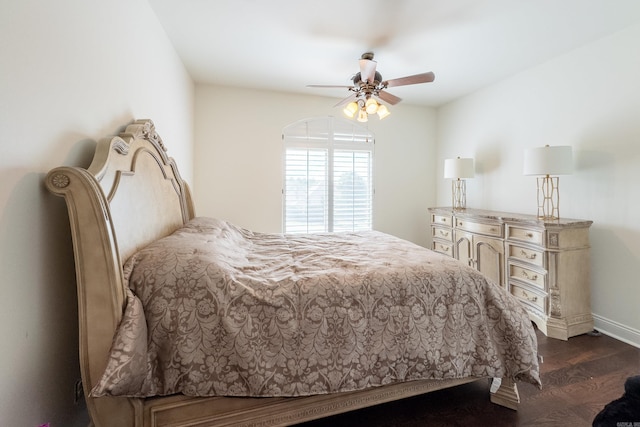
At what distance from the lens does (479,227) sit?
2963 millimetres

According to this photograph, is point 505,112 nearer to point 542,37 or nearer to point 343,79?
point 542,37

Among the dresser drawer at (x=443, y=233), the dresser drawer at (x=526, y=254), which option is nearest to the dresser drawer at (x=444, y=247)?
the dresser drawer at (x=443, y=233)

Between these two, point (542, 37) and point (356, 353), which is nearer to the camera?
point (356, 353)

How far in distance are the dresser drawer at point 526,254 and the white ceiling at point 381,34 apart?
1889 mm

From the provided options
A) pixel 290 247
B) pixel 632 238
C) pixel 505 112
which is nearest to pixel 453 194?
pixel 505 112

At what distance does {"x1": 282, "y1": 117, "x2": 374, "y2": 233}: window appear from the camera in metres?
3.79

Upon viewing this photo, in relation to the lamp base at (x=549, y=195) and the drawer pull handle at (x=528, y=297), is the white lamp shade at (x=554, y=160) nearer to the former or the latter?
the lamp base at (x=549, y=195)

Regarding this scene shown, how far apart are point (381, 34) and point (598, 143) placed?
2.17 m

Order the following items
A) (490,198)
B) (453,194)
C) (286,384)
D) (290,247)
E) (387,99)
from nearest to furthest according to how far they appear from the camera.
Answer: (286,384) < (290,247) < (387,99) < (490,198) < (453,194)

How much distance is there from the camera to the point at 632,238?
220 centimetres

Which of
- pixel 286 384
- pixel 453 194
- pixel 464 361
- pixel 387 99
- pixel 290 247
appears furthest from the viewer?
pixel 453 194

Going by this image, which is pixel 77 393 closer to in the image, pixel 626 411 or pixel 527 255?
pixel 626 411

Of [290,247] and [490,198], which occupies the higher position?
[490,198]

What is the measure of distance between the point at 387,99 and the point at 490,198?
79.8 inches
